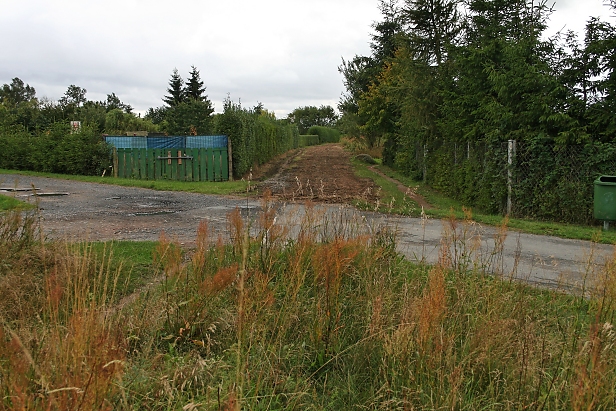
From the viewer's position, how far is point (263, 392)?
3.03 meters

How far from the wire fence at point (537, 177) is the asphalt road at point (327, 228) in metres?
2.46

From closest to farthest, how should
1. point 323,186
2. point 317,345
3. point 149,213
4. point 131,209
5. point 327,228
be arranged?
point 317,345 → point 327,228 → point 323,186 → point 149,213 → point 131,209

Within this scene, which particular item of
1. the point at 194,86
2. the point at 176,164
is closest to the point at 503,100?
the point at 176,164

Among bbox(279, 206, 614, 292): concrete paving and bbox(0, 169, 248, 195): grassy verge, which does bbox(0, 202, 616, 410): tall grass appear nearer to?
bbox(279, 206, 614, 292): concrete paving

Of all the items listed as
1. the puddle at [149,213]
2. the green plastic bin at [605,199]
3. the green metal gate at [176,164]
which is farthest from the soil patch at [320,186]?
the green plastic bin at [605,199]

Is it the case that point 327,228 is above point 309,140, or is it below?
below

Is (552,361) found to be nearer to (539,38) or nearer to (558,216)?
(558,216)

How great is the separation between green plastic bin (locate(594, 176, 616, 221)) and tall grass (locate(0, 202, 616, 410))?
6249 mm

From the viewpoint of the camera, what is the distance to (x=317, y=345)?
361 centimetres

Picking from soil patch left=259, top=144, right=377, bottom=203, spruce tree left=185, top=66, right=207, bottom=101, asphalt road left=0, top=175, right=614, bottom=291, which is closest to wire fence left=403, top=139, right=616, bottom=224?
asphalt road left=0, top=175, right=614, bottom=291

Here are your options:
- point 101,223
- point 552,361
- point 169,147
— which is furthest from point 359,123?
point 552,361

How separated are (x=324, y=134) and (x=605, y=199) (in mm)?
78058

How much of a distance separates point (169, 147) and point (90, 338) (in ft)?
65.1

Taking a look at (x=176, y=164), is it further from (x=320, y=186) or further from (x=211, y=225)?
(x=211, y=225)
